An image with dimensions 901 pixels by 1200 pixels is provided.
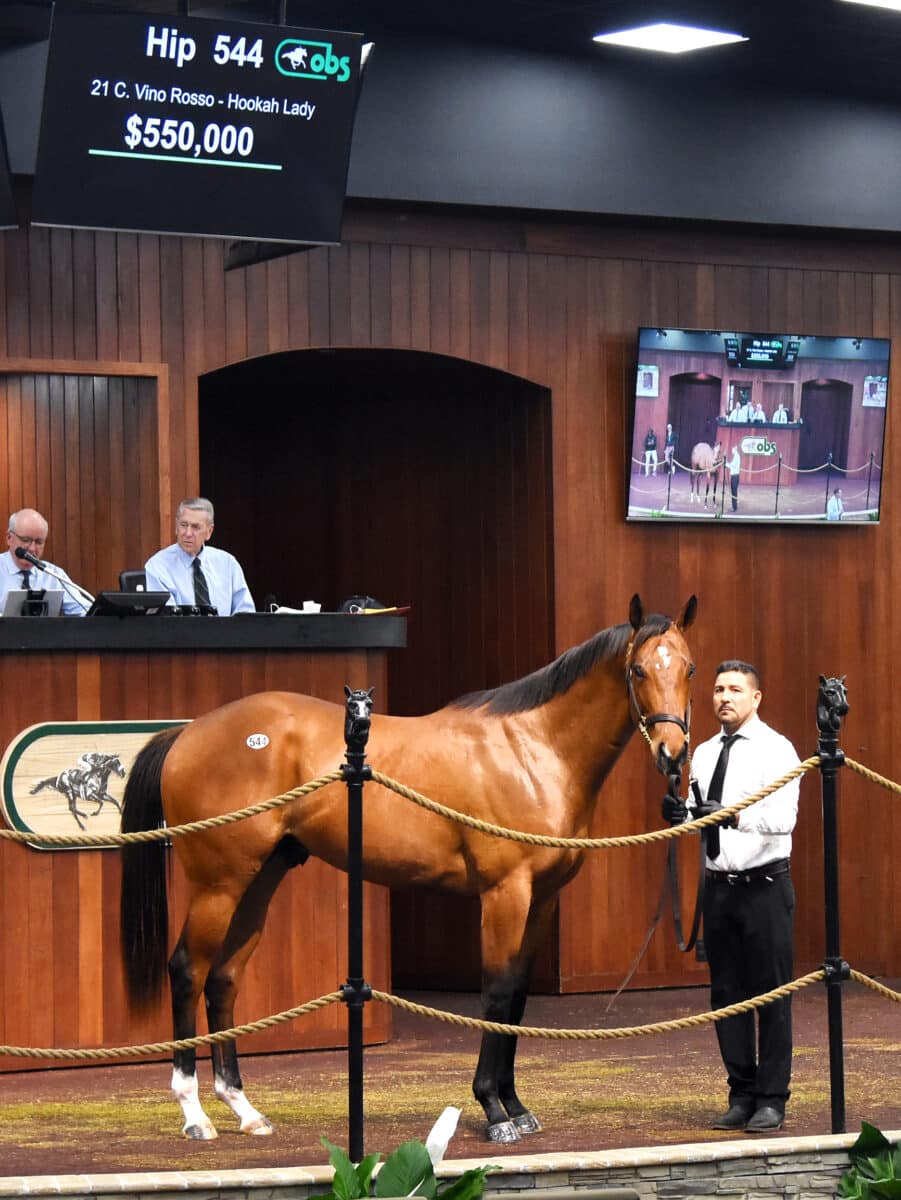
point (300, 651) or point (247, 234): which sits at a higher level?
point (247, 234)

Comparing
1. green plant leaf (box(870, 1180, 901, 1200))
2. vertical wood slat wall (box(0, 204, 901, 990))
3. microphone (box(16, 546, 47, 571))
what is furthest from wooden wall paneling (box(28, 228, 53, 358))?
green plant leaf (box(870, 1180, 901, 1200))

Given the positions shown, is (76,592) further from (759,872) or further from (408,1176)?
(408,1176)

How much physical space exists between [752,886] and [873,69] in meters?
4.85

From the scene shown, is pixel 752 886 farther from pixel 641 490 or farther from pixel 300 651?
pixel 641 490

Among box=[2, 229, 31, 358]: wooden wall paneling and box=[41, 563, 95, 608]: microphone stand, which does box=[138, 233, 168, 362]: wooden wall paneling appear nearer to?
box=[2, 229, 31, 358]: wooden wall paneling

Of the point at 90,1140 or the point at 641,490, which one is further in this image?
the point at 641,490

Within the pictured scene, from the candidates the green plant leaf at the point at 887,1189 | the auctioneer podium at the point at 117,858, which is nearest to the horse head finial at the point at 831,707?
the green plant leaf at the point at 887,1189

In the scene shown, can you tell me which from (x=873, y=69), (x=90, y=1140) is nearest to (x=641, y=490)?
(x=873, y=69)

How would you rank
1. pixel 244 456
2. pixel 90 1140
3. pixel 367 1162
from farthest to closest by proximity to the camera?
pixel 244 456 → pixel 90 1140 → pixel 367 1162

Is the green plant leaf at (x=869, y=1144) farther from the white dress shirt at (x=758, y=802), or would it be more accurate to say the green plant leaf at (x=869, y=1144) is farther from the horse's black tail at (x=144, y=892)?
the horse's black tail at (x=144, y=892)

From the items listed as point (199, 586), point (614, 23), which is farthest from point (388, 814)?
point (614, 23)

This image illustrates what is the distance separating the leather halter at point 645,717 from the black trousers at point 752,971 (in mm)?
505

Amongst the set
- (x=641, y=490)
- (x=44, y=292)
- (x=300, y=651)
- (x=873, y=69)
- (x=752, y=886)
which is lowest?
(x=752, y=886)

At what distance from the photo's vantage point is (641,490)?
8852 mm
